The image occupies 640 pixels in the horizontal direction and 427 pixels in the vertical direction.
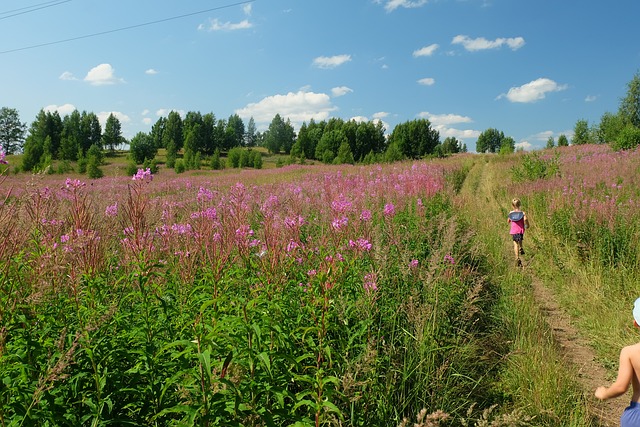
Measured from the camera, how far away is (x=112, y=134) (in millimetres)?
84312

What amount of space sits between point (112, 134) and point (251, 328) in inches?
3788

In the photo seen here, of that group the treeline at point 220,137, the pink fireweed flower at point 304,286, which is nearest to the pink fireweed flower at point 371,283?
the pink fireweed flower at point 304,286

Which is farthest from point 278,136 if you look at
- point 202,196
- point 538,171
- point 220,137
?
point 202,196

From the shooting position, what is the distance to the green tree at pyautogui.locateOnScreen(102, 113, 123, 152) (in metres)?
82.8

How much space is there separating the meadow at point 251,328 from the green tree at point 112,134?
300 ft

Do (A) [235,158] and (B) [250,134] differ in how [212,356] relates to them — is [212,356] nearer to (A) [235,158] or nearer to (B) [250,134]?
(A) [235,158]

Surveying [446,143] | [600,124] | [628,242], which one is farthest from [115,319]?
[446,143]

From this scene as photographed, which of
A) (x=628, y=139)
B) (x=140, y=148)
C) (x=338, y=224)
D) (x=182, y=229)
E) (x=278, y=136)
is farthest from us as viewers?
(x=278, y=136)

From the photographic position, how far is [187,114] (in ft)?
274

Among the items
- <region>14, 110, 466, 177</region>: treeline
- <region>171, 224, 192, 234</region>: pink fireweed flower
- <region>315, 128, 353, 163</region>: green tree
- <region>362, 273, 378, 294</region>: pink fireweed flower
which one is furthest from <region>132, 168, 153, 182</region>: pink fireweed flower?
<region>315, 128, 353, 163</region>: green tree

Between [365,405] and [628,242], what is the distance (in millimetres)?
6091

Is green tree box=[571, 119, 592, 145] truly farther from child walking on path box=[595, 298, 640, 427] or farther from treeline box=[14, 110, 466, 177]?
child walking on path box=[595, 298, 640, 427]

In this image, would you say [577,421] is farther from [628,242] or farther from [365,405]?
[628,242]

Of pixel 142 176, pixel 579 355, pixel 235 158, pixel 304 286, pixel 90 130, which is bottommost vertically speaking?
pixel 579 355
